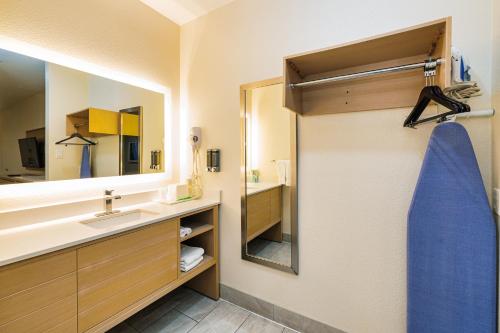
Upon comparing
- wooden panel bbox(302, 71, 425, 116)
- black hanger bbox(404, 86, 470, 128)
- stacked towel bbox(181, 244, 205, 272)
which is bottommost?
stacked towel bbox(181, 244, 205, 272)

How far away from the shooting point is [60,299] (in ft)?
3.58

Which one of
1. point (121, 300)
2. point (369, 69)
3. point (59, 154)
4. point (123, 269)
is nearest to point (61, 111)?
point (59, 154)

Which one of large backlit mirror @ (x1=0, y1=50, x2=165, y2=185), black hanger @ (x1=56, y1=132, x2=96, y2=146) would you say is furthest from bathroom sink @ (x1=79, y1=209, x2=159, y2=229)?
black hanger @ (x1=56, y1=132, x2=96, y2=146)

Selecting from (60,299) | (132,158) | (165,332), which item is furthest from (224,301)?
(132,158)

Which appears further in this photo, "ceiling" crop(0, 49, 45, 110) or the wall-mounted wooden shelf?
"ceiling" crop(0, 49, 45, 110)

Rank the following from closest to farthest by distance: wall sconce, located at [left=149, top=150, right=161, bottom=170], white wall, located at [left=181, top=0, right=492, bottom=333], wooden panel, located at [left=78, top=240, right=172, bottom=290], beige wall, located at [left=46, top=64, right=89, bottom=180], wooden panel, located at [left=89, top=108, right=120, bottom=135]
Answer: wooden panel, located at [left=78, top=240, right=172, bottom=290]
white wall, located at [left=181, top=0, right=492, bottom=333]
beige wall, located at [left=46, top=64, right=89, bottom=180]
wooden panel, located at [left=89, top=108, right=120, bottom=135]
wall sconce, located at [left=149, top=150, right=161, bottom=170]

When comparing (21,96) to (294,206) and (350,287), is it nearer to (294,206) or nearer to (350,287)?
(294,206)

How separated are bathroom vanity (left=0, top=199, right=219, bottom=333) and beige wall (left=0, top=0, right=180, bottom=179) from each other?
929mm

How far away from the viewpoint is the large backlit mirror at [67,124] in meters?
1.38

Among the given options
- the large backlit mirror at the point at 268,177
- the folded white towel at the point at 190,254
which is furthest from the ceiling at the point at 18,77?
the folded white towel at the point at 190,254

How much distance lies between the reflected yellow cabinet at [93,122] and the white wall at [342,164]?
934 millimetres

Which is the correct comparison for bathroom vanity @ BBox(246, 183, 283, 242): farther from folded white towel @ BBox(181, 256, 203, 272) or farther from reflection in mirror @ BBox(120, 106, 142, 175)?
reflection in mirror @ BBox(120, 106, 142, 175)

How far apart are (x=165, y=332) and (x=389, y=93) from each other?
226cm

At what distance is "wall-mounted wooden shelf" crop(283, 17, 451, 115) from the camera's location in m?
1.09
